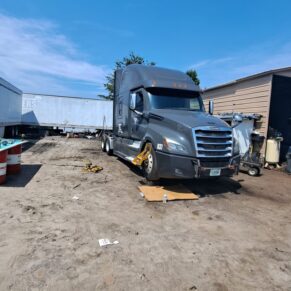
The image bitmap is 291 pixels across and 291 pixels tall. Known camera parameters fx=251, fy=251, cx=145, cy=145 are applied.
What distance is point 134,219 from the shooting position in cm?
438

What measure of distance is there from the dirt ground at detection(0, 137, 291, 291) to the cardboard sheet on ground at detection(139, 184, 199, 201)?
0.20m

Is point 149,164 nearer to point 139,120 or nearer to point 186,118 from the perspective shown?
point 186,118

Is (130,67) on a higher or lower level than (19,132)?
higher

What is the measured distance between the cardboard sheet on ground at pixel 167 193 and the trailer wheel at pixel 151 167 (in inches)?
10.8

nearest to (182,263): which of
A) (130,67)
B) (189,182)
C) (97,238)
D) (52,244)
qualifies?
(97,238)

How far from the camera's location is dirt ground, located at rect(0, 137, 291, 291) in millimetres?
2736

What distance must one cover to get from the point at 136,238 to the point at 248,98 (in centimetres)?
996

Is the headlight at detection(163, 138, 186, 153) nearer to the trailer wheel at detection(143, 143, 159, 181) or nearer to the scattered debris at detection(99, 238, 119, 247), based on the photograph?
the trailer wheel at detection(143, 143, 159, 181)

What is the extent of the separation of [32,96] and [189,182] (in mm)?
16636

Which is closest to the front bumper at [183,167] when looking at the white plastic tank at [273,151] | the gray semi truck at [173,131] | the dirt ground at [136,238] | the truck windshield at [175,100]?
the gray semi truck at [173,131]

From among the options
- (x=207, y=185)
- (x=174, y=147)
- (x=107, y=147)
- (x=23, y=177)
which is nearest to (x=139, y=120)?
(x=174, y=147)

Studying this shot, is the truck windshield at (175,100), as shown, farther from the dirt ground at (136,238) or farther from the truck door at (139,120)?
the dirt ground at (136,238)

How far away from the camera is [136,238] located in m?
3.68

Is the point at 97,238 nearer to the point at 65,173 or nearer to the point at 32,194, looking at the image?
the point at 32,194
